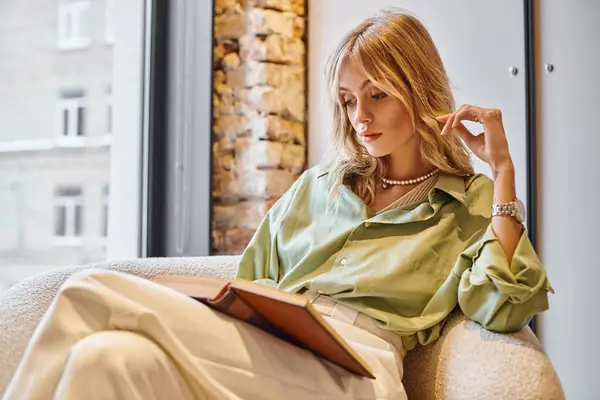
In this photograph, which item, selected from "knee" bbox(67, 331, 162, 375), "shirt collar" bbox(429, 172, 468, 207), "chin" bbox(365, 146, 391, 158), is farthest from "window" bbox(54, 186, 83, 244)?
"knee" bbox(67, 331, 162, 375)

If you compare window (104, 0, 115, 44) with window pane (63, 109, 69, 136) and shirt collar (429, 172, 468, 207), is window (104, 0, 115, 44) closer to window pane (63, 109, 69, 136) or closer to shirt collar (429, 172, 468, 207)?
window pane (63, 109, 69, 136)

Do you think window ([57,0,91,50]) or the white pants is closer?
the white pants

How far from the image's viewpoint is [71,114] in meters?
2.73

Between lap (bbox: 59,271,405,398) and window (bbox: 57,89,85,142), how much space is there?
1.65m

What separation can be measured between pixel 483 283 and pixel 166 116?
1.79m

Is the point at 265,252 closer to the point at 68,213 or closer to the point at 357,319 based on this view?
the point at 357,319

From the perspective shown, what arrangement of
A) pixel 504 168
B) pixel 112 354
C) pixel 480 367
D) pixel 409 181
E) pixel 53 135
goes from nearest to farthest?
pixel 112 354 < pixel 480 367 < pixel 504 168 < pixel 409 181 < pixel 53 135

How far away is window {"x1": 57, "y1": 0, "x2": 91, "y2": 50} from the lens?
8.79 ft

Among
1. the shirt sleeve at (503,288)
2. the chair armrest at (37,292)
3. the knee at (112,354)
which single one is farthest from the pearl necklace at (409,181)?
the knee at (112,354)

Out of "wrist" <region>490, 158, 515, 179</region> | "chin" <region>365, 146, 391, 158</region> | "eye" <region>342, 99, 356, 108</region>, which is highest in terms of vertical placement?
"eye" <region>342, 99, 356, 108</region>

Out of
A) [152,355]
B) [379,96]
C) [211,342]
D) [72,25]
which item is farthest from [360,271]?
[72,25]

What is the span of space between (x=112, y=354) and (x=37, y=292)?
63 cm

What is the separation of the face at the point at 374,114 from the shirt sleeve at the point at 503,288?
31 centimetres

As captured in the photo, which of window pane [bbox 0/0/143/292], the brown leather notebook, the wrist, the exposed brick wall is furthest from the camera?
the exposed brick wall
